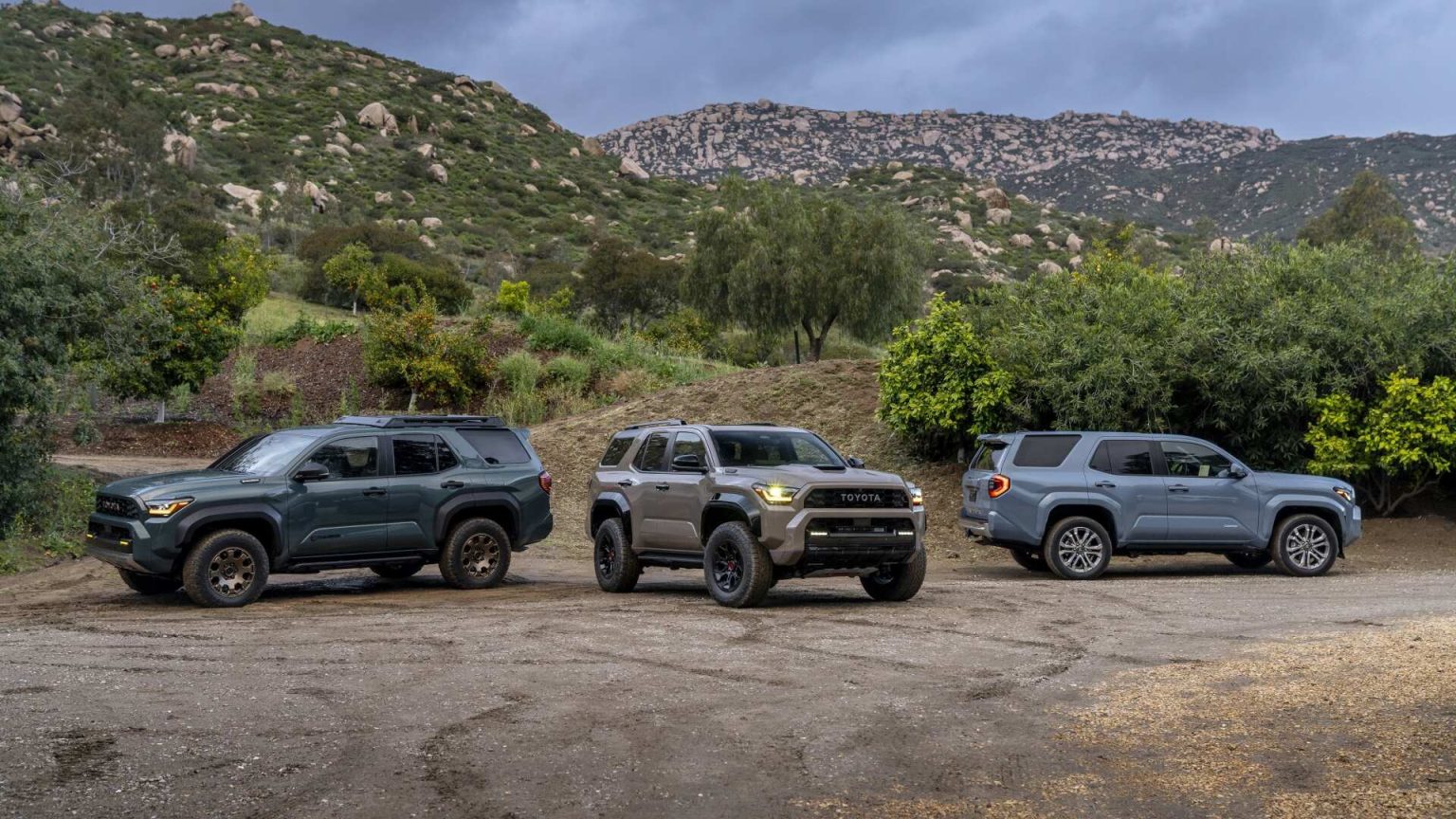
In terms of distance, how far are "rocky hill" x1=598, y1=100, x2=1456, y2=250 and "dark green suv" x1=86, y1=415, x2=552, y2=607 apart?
89496 mm

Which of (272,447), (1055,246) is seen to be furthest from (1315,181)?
(272,447)

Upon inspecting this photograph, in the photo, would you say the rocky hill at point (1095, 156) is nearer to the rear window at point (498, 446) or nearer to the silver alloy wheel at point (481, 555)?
the rear window at point (498, 446)

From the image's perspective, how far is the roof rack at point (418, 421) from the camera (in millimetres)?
14188

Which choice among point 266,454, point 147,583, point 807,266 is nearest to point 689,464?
point 266,454

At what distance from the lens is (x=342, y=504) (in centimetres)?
1348

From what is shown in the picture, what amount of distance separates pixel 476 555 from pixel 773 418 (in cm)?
1306

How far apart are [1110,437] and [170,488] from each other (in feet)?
35.6

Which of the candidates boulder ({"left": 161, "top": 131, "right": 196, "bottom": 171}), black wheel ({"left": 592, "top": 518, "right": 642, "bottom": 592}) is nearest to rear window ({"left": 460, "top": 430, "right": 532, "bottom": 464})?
black wheel ({"left": 592, "top": 518, "right": 642, "bottom": 592})

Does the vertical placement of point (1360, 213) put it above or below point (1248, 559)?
above

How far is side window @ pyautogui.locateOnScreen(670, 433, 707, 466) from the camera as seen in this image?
13.3 metres

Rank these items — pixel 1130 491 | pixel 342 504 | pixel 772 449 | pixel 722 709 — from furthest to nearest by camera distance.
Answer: pixel 1130 491 < pixel 342 504 < pixel 772 449 < pixel 722 709

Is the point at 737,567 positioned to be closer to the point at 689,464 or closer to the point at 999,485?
the point at 689,464

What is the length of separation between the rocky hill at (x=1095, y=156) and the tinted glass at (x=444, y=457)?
89.6 m

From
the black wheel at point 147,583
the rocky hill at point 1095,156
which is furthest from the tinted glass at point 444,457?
the rocky hill at point 1095,156
